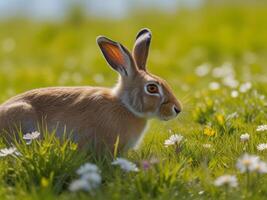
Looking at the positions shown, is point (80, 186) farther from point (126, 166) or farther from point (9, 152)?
point (9, 152)

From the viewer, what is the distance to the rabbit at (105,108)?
6.20 m

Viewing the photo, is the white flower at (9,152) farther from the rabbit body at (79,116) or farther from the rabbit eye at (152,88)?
the rabbit eye at (152,88)

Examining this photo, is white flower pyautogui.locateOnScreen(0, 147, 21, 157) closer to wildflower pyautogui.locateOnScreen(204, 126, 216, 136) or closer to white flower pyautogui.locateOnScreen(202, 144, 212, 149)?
white flower pyautogui.locateOnScreen(202, 144, 212, 149)

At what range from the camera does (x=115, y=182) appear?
5.07 m

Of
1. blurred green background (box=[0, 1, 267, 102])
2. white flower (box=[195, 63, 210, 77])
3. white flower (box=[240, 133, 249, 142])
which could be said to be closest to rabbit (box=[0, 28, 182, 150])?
white flower (box=[240, 133, 249, 142])

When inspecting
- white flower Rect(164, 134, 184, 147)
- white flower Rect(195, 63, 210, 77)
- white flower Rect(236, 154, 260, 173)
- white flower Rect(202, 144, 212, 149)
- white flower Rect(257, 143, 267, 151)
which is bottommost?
white flower Rect(195, 63, 210, 77)

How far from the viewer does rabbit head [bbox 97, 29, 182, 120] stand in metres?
6.35

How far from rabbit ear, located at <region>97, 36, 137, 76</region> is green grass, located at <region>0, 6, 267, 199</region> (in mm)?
704

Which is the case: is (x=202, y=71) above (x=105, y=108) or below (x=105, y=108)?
below

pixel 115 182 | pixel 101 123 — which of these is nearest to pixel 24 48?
pixel 101 123

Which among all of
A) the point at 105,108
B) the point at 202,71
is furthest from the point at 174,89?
the point at 105,108

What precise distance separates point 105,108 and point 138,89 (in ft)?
1.23

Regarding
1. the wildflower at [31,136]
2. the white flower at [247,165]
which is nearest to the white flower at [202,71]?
the wildflower at [31,136]

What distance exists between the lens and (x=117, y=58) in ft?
21.5
